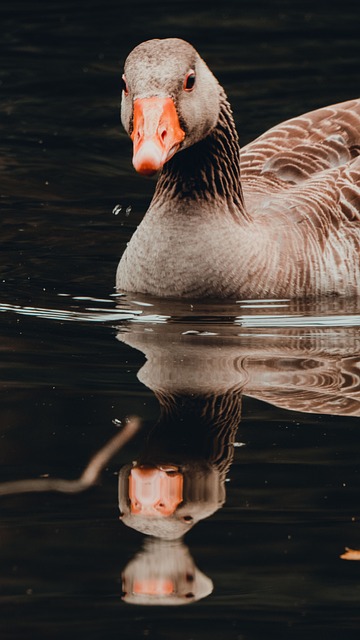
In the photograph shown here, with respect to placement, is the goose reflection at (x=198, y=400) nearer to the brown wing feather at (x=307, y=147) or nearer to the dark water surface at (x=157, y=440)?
the dark water surface at (x=157, y=440)

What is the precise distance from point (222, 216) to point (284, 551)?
522cm

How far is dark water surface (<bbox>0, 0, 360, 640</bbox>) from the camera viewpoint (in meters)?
6.31

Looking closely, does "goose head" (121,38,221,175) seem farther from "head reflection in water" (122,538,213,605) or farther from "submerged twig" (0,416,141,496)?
"head reflection in water" (122,538,213,605)

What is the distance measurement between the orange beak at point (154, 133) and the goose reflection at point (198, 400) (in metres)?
1.34

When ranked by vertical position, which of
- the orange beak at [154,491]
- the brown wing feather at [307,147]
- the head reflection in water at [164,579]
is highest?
the brown wing feather at [307,147]

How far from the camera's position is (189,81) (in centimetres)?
1068

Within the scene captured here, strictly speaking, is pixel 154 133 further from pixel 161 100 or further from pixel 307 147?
pixel 307 147

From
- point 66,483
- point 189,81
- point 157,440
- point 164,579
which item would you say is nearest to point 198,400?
point 157,440

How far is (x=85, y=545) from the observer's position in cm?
682

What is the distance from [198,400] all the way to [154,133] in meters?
2.14

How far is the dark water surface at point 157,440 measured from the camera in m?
6.31

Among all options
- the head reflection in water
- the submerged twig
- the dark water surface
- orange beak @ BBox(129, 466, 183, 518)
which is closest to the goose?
the dark water surface

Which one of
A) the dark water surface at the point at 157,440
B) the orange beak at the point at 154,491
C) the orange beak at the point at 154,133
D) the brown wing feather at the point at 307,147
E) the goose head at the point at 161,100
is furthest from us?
the brown wing feather at the point at 307,147

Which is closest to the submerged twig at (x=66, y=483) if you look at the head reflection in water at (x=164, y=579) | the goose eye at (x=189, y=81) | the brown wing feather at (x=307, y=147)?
the head reflection in water at (x=164, y=579)
